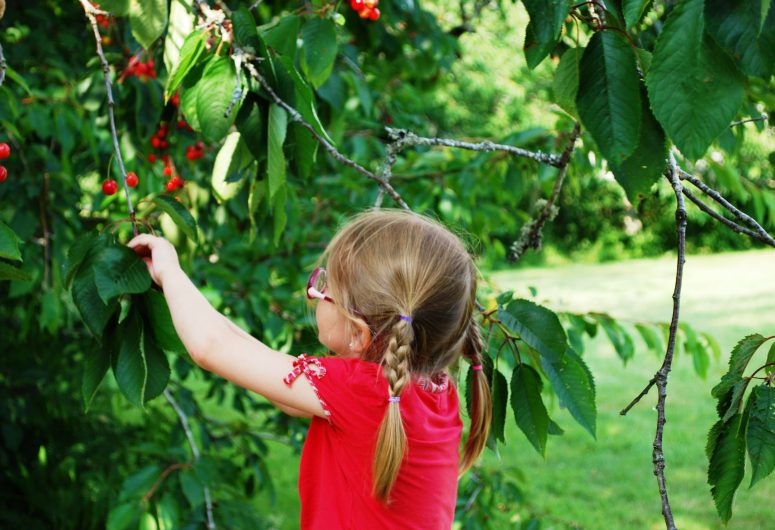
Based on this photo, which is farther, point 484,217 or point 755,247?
point 755,247

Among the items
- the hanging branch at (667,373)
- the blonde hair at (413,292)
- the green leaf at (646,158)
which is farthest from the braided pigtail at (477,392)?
the green leaf at (646,158)

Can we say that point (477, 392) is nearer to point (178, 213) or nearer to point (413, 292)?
point (413, 292)

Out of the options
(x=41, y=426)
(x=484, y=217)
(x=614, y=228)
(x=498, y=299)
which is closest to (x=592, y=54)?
(x=498, y=299)

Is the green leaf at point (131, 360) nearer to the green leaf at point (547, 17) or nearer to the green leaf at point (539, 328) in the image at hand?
the green leaf at point (539, 328)

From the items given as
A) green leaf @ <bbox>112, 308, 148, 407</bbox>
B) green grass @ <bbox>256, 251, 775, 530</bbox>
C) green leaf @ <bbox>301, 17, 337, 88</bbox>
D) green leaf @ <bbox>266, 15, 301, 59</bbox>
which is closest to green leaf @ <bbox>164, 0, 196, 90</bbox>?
green leaf @ <bbox>266, 15, 301, 59</bbox>

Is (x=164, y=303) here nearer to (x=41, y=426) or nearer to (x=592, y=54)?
(x=592, y=54)

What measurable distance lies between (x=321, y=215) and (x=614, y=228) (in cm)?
1864

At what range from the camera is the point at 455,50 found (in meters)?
4.28

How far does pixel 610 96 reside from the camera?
3.01ft

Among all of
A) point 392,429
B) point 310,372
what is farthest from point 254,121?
point 392,429

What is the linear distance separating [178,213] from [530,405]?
0.68 meters

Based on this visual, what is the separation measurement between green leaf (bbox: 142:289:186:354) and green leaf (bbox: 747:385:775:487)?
852mm

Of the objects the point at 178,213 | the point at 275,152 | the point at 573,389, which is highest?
the point at 275,152

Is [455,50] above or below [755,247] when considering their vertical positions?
above
